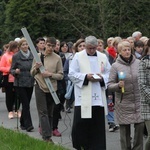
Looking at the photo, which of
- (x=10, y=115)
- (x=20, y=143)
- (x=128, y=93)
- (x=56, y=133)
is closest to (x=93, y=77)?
(x=128, y=93)

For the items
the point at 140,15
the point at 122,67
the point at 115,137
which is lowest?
the point at 115,137

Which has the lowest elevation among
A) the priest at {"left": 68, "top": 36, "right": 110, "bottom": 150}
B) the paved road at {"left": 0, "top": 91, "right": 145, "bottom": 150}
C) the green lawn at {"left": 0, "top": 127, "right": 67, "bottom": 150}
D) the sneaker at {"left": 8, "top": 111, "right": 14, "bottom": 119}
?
the paved road at {"left": 0, "top": 91, "right": 145, "bottom": 150}

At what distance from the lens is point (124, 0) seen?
76.9ft

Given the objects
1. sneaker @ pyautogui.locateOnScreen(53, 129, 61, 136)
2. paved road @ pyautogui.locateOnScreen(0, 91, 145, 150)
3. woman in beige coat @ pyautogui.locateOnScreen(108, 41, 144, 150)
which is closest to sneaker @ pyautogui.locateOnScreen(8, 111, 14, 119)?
paved road @ pyautogui.locateOnScreen(0, 91, 145, 150)

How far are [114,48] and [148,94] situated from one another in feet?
15.1

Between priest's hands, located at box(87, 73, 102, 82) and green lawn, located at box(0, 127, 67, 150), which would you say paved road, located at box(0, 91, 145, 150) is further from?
priest's hands, located at box(87, 73, 102, 82)

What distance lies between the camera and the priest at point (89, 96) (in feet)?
27.5

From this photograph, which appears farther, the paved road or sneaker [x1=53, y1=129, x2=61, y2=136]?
sneaker [x1=53, y1=129, x2=61, y2=136]

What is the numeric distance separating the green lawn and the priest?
1.39ft

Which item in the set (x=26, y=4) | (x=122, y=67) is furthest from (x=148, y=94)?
(x=26, y=4)

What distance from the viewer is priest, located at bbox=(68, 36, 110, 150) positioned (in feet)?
27.5

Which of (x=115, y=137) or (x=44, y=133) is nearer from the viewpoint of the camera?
(x=44, y=133)

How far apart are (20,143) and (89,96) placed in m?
1.39

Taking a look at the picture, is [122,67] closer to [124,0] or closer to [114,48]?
[114,48]
